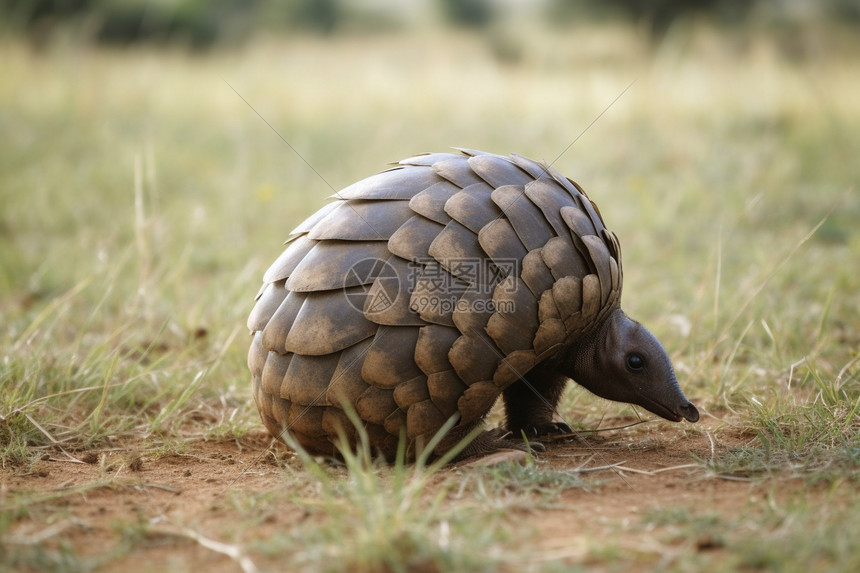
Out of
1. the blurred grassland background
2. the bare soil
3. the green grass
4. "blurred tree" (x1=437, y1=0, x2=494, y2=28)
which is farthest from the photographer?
"blurred tree" (x1=437, y1=0, x2=494, y2=28)

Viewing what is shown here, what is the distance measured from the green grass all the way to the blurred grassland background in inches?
1.1

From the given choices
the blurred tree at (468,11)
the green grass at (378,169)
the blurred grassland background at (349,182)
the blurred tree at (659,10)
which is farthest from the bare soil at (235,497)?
the blurred tree at (468,11)

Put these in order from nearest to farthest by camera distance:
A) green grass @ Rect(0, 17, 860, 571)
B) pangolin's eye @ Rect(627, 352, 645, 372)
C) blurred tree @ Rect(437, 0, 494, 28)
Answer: green grass @ Rect(0, 17, 860, 571) → pangolin's eye @ Rect(627, 352, 645, 372) → blurred tree @ Rect(437, 0, 494, 28)

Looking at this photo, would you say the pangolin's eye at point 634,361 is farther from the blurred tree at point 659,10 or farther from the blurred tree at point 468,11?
the blurred tree at point 468,11

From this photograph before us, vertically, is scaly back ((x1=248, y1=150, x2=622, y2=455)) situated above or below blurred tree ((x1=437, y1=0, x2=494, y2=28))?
below

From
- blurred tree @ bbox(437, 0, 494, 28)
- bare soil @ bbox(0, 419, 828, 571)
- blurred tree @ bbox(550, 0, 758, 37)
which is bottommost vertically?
bare soil @ bbox(0, 419, 828, 571)

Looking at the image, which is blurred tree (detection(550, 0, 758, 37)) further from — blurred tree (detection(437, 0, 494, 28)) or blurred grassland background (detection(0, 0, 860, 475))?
blurred grassland background (detection(0, 0, 860, 475))

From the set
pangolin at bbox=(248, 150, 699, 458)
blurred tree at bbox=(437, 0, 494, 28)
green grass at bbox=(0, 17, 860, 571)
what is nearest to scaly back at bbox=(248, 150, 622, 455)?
pangolin at bbox=(248, 150, 699, 458)

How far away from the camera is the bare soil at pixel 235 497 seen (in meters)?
1.96

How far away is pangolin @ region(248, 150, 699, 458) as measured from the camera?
2428 mm

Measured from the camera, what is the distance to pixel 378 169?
7.78 m

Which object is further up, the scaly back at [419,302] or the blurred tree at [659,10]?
the blurred tree at [659,10]

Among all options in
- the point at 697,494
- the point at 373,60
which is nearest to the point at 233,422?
the point at 697,494

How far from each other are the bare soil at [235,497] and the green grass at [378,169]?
7cm
